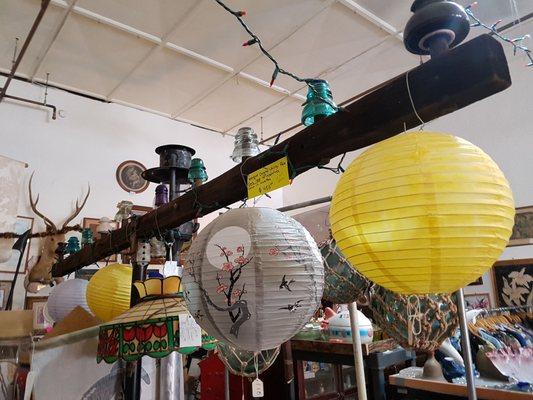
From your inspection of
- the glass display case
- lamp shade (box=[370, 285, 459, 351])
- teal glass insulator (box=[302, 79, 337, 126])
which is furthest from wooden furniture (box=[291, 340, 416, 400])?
teal glass insulator (box=[302, 79, 337, 126])

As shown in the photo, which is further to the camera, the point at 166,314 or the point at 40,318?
the point at 40,318

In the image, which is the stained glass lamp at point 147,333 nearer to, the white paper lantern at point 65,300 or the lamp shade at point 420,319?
the lamp shade at point 420,319

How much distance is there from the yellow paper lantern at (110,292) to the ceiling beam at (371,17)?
9.88 ft

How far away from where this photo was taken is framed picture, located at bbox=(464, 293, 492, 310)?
3.54 m

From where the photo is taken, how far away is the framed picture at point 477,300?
3.54 m

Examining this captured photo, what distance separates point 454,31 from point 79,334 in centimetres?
190

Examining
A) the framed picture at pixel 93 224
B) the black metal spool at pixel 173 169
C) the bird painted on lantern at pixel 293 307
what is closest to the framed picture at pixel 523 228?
the black metal spool at pixel 173 169

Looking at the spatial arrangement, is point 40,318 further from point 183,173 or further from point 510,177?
point 510,177

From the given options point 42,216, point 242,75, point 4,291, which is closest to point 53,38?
point 42,216

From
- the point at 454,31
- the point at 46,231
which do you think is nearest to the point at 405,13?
the point at 454,31

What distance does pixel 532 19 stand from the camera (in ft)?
11.4

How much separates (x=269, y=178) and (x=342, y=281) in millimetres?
555

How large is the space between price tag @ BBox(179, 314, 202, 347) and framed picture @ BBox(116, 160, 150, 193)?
3.70 meters

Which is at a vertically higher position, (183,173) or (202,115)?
(202,115)
